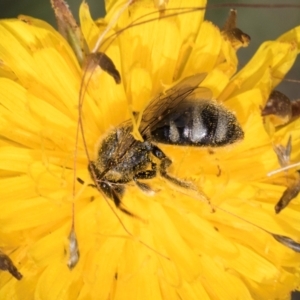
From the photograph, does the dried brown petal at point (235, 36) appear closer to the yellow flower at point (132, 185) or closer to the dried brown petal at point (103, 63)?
the yellow flower at point (132, 185)

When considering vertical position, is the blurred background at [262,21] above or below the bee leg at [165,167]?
above

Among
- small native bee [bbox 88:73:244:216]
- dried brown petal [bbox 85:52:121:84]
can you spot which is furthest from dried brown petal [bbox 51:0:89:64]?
small native bee [bbox 88:73:244:216]

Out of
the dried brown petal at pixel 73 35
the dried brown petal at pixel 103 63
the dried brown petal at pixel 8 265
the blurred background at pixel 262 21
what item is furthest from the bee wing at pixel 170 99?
the blurred background at pixel 262 21

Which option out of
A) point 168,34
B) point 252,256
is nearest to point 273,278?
point 252,256

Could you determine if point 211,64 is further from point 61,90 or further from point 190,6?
point 61,90

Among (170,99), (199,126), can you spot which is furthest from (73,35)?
(199,126)

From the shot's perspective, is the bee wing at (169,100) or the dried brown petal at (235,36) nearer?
the bee wing at (169,100)
